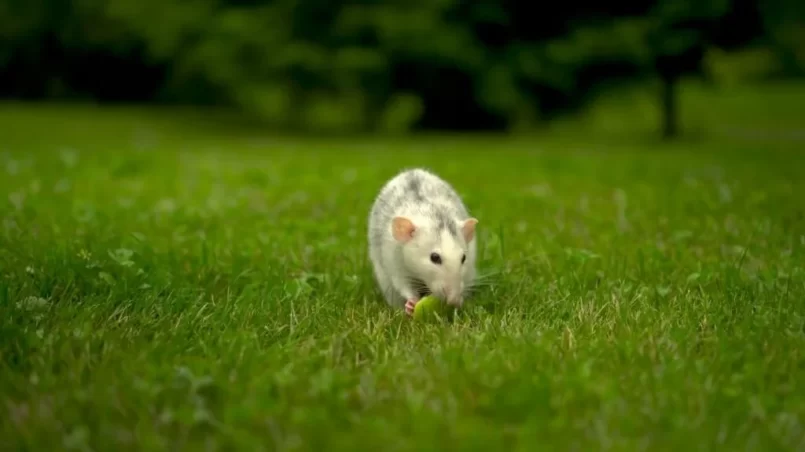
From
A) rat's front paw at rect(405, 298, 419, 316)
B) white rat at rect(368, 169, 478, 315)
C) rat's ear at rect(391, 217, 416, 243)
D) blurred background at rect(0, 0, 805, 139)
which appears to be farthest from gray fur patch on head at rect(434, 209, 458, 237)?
blurred background at rect(0, 0, 805, 139)

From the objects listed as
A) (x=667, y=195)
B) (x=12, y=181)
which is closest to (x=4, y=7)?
(x=12, y=181)

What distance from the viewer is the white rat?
427 centimetres

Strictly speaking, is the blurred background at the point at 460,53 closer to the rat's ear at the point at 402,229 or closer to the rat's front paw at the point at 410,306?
the rat's ear at the point at 402,229

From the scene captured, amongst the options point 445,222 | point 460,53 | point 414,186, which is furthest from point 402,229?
point 460,53

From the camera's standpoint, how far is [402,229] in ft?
14.4

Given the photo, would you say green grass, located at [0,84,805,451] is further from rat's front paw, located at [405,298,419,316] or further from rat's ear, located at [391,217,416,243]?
rat's ear, located at [391,217,416,243]

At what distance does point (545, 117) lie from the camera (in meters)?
19.5

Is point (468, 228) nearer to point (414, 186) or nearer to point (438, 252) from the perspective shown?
point (438, 252)

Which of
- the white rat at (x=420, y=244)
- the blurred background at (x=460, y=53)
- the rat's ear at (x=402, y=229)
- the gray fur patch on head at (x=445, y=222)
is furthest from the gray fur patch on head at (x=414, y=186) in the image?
the blurred background at (x=460, y=53)

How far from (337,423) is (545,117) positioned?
1736 cm

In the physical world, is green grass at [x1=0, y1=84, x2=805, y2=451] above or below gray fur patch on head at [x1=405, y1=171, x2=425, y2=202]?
below

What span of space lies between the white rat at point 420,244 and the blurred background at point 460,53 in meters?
12.8

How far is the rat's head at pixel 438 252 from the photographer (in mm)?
4246

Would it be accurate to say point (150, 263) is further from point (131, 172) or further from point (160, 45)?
point (160, 45)
